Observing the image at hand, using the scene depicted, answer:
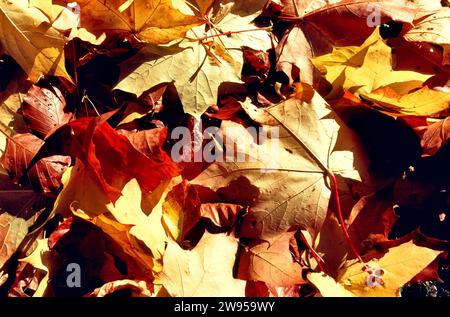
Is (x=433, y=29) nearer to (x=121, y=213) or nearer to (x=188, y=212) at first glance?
(x=188, y=212)

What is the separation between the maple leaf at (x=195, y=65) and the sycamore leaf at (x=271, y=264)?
307mm

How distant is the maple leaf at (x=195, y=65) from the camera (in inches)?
44.5

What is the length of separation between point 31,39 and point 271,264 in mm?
665

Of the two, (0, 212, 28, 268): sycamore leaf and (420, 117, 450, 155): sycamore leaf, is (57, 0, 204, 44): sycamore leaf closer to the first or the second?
(0, 212, 28, 268): sycamore leaf

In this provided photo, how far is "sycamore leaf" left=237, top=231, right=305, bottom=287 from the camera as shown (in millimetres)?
1039

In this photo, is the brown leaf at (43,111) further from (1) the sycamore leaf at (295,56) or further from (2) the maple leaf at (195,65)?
(1) the sycamore leaf at (295,56)

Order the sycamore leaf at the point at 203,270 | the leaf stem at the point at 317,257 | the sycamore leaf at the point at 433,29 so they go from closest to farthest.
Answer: the sycamore leaf at the point at 203,270, the leaf stem at the point at 317,257, the sycamore leaf at the point at 433,29

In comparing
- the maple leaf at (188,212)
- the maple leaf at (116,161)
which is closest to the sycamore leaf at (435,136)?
the maple leaf at (188,212)

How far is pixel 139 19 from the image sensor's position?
1.11m

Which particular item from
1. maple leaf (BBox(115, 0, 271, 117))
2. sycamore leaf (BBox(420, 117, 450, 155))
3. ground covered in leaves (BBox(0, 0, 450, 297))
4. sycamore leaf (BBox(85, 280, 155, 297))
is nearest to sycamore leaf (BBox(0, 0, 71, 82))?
ground covered in leaves (BBox(0, 0, 450, 297))

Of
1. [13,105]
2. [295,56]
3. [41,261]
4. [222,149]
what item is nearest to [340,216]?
[222,149]
